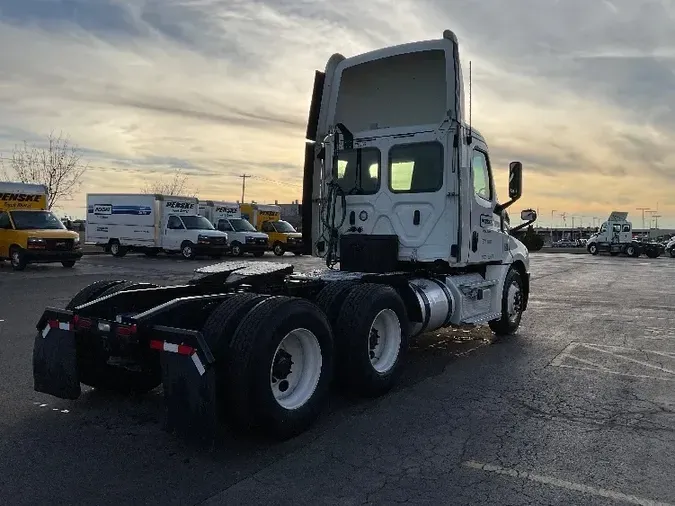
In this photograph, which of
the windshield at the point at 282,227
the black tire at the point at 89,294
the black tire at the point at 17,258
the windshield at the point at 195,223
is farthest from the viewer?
the windshield at the point at 282,227

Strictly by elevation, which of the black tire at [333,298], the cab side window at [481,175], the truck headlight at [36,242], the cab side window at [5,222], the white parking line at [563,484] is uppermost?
the cab side window at [481,175]

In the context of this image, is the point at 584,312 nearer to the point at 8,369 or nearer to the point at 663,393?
the point at 663,393

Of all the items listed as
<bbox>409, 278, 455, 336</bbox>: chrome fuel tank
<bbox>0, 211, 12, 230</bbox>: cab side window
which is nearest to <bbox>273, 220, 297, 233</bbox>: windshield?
<bbox>0, 211, 12, 230</bbox>: cab side window

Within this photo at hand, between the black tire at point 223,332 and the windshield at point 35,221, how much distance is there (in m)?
18.5

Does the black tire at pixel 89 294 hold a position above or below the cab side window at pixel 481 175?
below

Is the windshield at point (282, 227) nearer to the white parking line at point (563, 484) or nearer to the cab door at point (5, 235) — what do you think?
the cab door at point (5, 235)

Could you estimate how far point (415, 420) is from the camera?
498 centimetres

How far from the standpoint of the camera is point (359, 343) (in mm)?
5340

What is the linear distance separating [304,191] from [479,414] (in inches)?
168

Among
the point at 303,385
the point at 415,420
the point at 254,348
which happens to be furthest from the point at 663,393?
the point at 254,348

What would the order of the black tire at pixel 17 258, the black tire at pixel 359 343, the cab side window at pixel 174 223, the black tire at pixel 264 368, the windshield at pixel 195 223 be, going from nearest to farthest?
the black tire at pixel 264 368 < the black tire at pixel 359 343 < the black tire at pixel 17 258 < the cab side window at pixel 174 223 < the windshield at pixel 195 223

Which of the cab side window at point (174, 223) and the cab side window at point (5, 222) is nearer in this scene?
the cab side window at point (5, 222)

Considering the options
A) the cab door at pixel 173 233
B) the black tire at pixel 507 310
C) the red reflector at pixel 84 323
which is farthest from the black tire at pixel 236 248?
the red reflector at pixel 84 323

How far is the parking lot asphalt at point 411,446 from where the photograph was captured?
3645 mm
